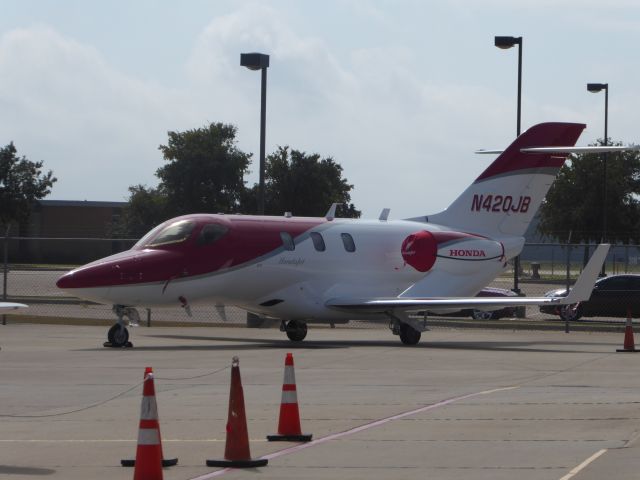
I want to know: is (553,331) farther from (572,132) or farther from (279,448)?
(279,448)

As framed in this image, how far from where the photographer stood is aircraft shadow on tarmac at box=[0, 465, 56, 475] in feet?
35.1

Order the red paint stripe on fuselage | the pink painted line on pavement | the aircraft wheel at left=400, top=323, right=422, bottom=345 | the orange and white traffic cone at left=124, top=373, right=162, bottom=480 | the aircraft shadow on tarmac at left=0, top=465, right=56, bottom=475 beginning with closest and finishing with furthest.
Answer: the orange and white traffic cone at left=124, top=373, right=162, bottom=480, the aircraft shadow on tarmac at left=0, top=465, right=56, bottom=475, the pink painted line on pavement, the red paint stripe on fuselage, the aircraft wheel at left=400, top=323, right=422, bottom=345

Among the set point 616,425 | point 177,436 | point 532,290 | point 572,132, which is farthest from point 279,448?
point 532,290

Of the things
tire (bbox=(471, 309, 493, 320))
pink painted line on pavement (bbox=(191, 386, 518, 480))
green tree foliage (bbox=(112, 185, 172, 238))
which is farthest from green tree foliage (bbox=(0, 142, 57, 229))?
pink painted line on pavement (bbox=(191, 386, 518, 480))

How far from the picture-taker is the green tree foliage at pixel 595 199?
2463 inches

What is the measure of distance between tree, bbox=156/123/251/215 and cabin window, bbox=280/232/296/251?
56479 mm

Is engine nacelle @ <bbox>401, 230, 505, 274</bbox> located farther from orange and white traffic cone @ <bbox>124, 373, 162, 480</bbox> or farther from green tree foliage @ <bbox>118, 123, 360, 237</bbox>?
green tree foliage @ <bbox>118, 123, 360, 237</bbox>

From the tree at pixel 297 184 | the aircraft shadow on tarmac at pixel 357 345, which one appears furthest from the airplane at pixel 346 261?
the tree at pixel 297 184

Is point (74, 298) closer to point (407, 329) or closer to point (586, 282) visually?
point (407, 329)

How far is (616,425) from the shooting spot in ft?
44.1

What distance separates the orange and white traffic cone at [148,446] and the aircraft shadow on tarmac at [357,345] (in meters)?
15.1

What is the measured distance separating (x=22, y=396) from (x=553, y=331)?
62.7ft

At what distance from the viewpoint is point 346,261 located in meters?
28.3

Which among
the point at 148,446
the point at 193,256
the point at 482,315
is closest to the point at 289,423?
the point at 148,446
